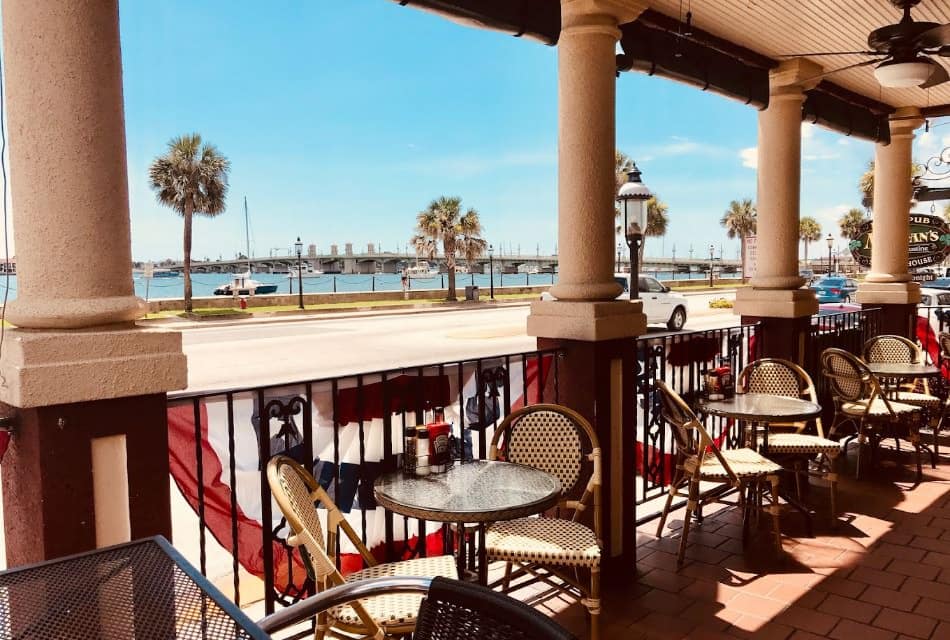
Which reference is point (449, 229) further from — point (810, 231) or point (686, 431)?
point (810, 231)

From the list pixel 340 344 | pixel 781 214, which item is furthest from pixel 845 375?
pixel 340 344

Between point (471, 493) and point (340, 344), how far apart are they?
16060 mm

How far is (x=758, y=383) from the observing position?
5160 millimetres

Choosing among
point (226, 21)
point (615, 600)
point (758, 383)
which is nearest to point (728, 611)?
point (615, 600)

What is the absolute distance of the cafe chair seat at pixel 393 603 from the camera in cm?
222

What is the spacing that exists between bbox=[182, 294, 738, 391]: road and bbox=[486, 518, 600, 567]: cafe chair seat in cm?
700

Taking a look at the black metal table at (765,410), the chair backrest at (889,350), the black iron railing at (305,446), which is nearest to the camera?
the black iron railing at (305,446)

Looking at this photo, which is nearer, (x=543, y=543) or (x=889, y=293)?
(x=543, y=543)

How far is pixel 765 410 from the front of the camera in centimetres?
428

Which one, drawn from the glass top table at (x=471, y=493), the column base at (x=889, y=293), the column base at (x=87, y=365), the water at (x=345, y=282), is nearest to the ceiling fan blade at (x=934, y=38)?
the glass top table at (x=471, y=493)

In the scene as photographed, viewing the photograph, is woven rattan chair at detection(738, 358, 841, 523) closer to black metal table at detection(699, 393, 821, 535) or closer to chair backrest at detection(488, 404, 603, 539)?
black metal table at detection(699, 393, 821, 535)

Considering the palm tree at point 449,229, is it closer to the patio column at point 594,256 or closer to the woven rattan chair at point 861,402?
the woven rattan chair at point 861,402

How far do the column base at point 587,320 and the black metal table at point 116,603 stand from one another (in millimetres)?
2475

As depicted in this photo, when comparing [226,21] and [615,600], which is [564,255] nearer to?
[615,600]
